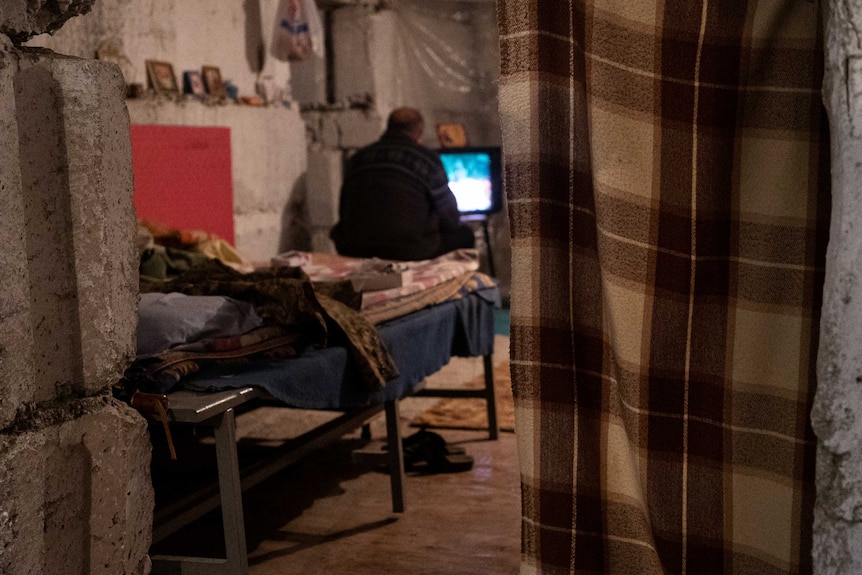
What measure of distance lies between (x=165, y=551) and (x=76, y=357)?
1.44 m

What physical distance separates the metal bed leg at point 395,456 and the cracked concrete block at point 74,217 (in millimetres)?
1565

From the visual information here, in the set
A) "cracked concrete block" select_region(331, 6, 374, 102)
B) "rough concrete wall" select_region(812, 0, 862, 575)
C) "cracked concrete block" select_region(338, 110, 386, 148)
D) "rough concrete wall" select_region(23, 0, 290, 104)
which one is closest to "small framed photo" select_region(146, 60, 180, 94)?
"rough concrete wall" select_region(23, 0, 290, 104)

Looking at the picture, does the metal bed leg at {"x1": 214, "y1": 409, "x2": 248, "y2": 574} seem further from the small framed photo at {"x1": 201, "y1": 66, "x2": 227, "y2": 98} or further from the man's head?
the small framed photo at {"x1": 201, "y1": 66, "x2": 227, "y2": 98}

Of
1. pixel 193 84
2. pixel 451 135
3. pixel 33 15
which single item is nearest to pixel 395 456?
pixel 33 15

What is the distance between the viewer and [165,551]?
3.27 meters

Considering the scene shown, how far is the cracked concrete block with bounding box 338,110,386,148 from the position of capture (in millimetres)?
7750

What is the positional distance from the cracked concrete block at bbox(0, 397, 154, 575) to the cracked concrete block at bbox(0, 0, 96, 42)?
77cm

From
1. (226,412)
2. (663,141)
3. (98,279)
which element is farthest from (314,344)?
(663,141)

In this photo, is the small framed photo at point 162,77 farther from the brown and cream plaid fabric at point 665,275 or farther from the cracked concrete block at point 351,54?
the brown and cream plaid fabric at point 665,275

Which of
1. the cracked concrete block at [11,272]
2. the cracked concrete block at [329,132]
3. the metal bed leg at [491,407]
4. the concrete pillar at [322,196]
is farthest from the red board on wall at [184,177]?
the cracked concrete block at [11,272]

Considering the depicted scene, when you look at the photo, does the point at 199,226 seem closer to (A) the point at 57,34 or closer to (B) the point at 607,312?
(A) the point at 57,34

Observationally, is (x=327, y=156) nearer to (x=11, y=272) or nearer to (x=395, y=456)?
(x=395, y=456)

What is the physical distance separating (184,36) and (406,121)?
148 cm

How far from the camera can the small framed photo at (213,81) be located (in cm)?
619
